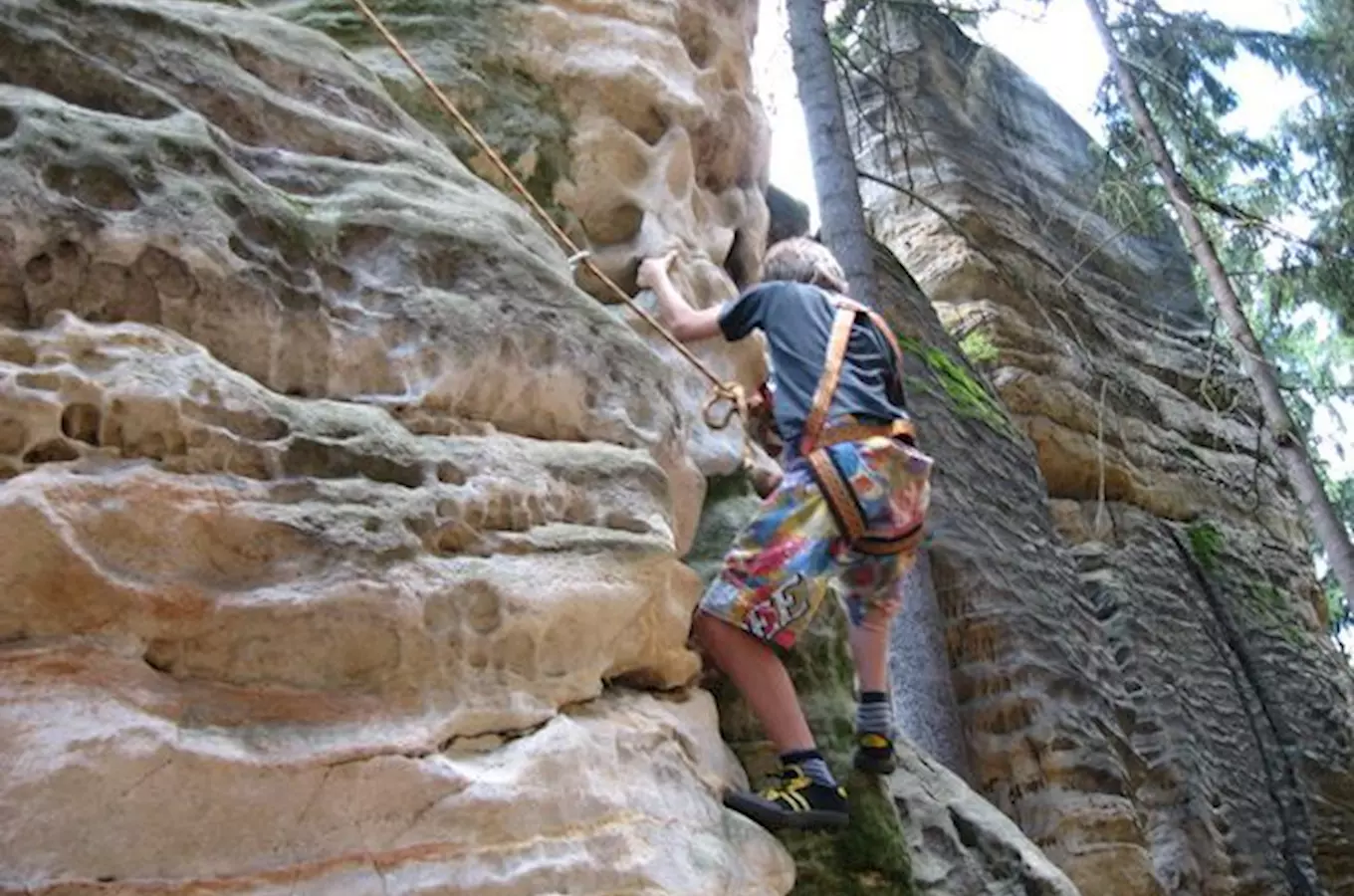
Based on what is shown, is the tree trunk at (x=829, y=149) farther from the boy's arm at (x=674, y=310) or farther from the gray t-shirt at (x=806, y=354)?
the gray t-shirt at (x=806, y=354)

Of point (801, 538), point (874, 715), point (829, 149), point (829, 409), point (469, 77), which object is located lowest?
point (874, 715)

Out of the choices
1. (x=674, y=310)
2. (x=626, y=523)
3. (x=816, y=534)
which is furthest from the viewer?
(x=674, y=310)

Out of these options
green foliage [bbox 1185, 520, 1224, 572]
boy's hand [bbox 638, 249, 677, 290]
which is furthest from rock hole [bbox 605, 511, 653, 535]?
green foliage [bbox 1185, 520, 1224, 572]

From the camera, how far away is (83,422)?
2.93 meters

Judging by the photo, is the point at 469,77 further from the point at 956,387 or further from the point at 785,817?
the point at 956,387

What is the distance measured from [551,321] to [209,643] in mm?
1495

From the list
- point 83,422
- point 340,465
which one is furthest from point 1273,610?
point 83,422

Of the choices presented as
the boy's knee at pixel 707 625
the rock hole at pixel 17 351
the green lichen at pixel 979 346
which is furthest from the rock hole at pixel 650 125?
the green lichen at pixel 979 346

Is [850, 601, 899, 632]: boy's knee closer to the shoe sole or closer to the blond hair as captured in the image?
the shoe sole

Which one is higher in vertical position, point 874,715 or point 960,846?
point 874,715

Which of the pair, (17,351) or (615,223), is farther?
(615,223)

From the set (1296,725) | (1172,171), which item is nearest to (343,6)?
(1172,171)

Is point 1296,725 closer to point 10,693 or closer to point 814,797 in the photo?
point 814,797

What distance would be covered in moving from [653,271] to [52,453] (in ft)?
8.87
